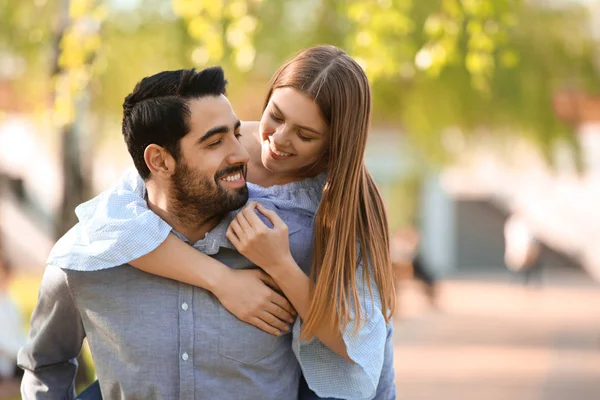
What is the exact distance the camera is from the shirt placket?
2.66 meters

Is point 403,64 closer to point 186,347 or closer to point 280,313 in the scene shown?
point 280,313

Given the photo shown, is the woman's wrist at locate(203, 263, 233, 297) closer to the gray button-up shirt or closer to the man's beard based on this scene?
the gray button-up shirt

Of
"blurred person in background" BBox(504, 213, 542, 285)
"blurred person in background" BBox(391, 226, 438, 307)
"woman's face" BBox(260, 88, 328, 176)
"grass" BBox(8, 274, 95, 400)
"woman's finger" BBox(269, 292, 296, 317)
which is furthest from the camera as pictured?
"blurred person in background" BBox(504, 213, 542, 285)

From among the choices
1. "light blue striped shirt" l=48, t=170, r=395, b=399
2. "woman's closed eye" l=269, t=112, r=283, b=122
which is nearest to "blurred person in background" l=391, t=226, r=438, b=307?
"woman's closed eye" l=269, t=112, r=283, b=122

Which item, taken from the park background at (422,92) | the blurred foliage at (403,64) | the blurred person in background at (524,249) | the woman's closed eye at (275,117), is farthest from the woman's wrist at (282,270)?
the blurred person in background at (524,249)

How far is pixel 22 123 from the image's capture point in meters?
16.2

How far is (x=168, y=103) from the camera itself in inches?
107

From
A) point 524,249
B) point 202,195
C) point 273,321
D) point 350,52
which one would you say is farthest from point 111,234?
point 524,249

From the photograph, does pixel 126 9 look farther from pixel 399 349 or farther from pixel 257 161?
pixel 257 161

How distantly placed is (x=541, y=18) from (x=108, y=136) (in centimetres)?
540

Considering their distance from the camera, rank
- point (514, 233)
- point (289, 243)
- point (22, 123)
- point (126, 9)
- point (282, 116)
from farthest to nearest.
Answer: point (514, 233) < point (22, 123) < point (126, 9) < point (282, 116) < point (289, 243)

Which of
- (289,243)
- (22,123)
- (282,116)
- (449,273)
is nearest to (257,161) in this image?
(282,116)

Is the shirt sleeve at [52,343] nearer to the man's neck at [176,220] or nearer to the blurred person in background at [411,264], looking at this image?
the man's neck at [176,220]

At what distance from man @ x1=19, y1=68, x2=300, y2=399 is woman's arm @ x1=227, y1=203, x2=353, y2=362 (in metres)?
0.08
